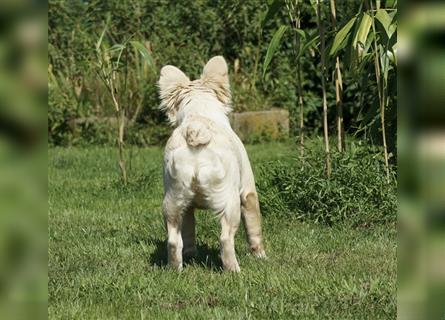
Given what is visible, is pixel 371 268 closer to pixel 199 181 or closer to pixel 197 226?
pixel 199 181

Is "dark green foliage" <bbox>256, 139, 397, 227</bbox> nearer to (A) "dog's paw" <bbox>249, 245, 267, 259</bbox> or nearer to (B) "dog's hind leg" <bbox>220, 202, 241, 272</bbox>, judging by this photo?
(A) "dog's paw" <bbox>249, 245, 267, 259</bbox>

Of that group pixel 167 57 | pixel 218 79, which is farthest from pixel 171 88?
pixel 167 57

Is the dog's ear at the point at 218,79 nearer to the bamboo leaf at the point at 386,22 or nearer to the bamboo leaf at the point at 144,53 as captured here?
the bamboo leaf at the point at 386,22

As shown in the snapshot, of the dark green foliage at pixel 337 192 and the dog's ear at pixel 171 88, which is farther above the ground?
the dog's ear at pixel 171 88

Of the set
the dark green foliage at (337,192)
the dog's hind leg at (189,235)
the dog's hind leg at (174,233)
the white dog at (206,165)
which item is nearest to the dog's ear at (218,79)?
the white dog at (206,165)

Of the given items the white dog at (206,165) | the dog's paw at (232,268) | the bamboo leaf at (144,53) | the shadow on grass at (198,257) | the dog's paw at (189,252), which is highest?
the bamboo leaf at (144,53)

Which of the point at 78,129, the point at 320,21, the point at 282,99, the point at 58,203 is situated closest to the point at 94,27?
the point at 78,129

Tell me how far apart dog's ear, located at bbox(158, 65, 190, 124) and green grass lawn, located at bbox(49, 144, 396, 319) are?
3.01 feet

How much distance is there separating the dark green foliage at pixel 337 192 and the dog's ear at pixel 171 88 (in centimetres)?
155

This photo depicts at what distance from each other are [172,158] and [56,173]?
504 cm

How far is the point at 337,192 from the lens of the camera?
220 inches

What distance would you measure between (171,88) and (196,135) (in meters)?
0.78

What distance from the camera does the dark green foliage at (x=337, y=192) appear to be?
18.1ft

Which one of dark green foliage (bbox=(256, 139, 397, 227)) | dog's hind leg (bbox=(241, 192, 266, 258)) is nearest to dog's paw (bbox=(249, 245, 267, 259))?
dog's hind leg (bbox=(241, 192, 266, 258))
